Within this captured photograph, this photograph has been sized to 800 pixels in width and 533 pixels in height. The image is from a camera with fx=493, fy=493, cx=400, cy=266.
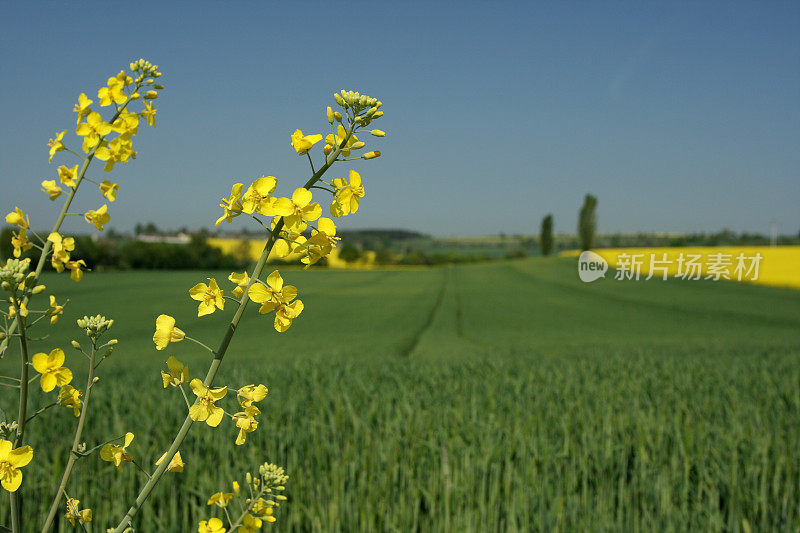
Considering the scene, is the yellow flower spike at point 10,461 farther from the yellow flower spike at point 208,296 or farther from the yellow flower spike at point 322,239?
the yellow flower spike at point 322,239

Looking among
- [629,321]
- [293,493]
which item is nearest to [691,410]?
[293,493]

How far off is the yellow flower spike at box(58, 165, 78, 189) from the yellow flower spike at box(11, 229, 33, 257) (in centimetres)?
11

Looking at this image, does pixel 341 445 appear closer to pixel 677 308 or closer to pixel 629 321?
pixel 629 321

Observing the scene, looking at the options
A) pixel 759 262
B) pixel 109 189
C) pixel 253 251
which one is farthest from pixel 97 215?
pixel 759 262

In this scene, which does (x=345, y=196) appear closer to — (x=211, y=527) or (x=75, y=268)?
(x=75, y=268)

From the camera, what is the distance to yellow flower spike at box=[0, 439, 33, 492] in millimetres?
672

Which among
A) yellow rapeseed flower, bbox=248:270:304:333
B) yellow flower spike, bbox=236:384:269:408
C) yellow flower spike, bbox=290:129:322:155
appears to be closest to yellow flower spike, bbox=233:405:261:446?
yellow flower spike, bbox=236:384:269:408

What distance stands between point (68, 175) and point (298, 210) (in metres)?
0.39

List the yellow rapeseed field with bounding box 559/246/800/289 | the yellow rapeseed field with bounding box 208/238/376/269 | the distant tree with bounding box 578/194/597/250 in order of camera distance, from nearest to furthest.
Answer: the yellow rapeseed field with bounding box 559/246/800/289
the yellow rapeseed field with bounding box 208/238/376/269
the distant tree with bounding box 578/194/597/250

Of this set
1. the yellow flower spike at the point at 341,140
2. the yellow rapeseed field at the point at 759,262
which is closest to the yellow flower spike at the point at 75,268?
the yellow flower spike at the point at 341,140

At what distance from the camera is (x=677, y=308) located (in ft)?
81.6

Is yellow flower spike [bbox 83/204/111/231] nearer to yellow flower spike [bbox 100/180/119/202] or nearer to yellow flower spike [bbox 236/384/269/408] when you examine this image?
yellow flower spike [bbox 100/180/119/202]

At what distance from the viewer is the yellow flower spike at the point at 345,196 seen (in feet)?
2.37

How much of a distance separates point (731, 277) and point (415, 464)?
4044 cm
